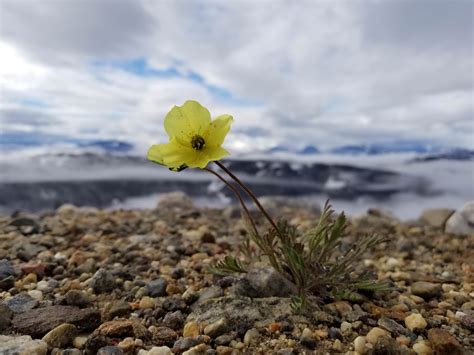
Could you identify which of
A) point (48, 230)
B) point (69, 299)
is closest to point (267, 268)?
point (69, 299)

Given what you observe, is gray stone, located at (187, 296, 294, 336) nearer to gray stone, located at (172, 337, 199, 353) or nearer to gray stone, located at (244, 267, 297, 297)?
gray stone, located at (244, 267, 297, 297)

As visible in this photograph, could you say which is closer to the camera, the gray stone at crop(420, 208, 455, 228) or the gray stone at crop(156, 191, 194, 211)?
the gray stone at crop(420, 208, 455, 228)

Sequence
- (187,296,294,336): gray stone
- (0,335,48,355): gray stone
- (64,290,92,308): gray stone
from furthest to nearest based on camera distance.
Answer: (64,290,92,308): gray stone < (187,296,294,336): gray stone < (0,335,48,355): gray stone

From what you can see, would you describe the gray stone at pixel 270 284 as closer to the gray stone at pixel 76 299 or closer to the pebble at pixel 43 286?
the gray stone at pixel 76 299

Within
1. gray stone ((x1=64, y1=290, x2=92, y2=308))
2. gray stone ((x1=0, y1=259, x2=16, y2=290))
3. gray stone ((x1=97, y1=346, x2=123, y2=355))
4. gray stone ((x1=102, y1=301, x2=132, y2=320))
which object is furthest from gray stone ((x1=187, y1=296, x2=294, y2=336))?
gray stone ((x1=0, y1=259, x2=16, y2=290))

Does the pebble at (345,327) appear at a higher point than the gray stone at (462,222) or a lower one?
lower

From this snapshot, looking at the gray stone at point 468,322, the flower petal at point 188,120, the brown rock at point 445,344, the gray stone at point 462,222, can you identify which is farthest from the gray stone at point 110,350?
the gray stone at point 462,222

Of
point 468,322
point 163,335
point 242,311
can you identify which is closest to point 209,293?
point 242,311
